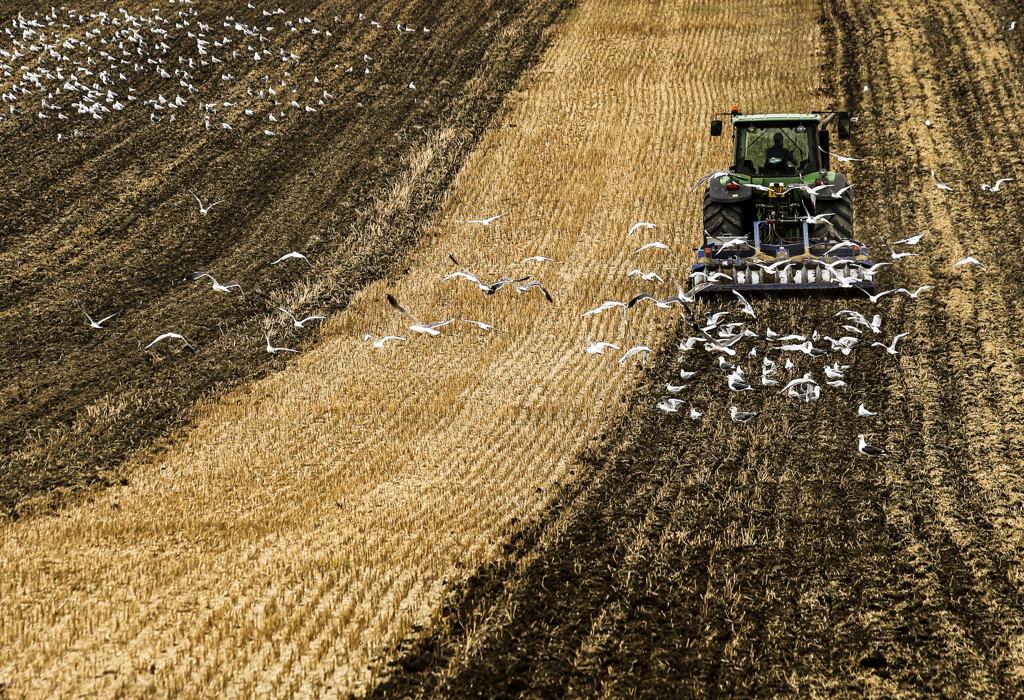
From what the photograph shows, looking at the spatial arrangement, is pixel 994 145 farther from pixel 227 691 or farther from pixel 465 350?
pixel 227 691

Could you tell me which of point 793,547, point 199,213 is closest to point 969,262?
point 793,547

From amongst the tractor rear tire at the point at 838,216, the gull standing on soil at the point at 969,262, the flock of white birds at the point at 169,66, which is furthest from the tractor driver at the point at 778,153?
the flock of white birds at the point at 169,66

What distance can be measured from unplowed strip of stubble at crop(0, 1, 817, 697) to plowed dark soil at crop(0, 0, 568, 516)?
84 cm

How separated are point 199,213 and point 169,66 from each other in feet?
28.2

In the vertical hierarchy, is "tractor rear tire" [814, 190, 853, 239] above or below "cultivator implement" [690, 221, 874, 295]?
above

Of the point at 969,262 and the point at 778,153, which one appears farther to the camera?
the point at 778,153

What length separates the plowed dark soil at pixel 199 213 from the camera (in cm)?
928

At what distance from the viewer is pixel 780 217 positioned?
11.3m

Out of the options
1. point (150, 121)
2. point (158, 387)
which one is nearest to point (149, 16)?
point (150, 121)

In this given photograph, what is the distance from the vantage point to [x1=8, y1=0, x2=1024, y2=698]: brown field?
16.5 feet

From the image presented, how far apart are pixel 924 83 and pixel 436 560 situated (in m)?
18.2

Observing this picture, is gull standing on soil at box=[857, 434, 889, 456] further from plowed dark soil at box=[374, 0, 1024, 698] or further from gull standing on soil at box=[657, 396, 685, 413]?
gull standing on soil at box=[657, 396, 685, 413]

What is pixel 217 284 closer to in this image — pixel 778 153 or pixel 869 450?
pixel 869 450

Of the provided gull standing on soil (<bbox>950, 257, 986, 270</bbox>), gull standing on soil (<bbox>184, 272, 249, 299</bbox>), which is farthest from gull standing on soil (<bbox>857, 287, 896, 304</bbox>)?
gull standing on soil (<bbox>184, 272, 249, 299</bbox>)
